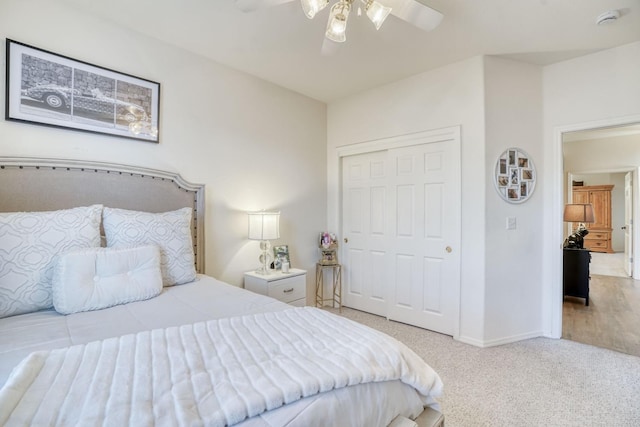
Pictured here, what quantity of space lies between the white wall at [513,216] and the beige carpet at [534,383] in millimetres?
278

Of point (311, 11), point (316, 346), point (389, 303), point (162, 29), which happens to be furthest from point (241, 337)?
point (389, 303)

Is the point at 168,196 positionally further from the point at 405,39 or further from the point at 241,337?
the point at 405,39

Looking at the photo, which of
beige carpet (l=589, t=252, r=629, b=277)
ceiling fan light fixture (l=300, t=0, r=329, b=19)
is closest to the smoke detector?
ceiling fan light fixture (l=300, t=0, r=329, b=19)

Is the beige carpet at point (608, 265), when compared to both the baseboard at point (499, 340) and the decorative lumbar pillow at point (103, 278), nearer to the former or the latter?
the baseboard at point (499, 340)

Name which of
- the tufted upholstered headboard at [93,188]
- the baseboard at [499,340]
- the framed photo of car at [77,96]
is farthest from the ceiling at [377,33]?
the baseboard at [499,340]

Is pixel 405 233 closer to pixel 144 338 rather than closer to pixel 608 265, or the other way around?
pixel 144 338

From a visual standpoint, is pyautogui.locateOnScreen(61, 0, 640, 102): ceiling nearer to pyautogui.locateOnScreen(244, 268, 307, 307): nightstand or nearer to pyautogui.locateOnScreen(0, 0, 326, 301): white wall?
pyautogui.locateOnScreen(0, 0, 326, 301): white wall

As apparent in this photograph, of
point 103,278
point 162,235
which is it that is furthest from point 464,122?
point 103,278

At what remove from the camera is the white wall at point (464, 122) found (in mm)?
2789

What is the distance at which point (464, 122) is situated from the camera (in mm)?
2881

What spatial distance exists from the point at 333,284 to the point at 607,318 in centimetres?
317

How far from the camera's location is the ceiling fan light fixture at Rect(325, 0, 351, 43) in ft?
5.28

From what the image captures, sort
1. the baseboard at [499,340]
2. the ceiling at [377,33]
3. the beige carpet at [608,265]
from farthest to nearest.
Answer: the beige carpet at [608,265] → the baseboard at [499,340] → the ceiling at [377,33]

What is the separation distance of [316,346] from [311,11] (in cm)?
161
